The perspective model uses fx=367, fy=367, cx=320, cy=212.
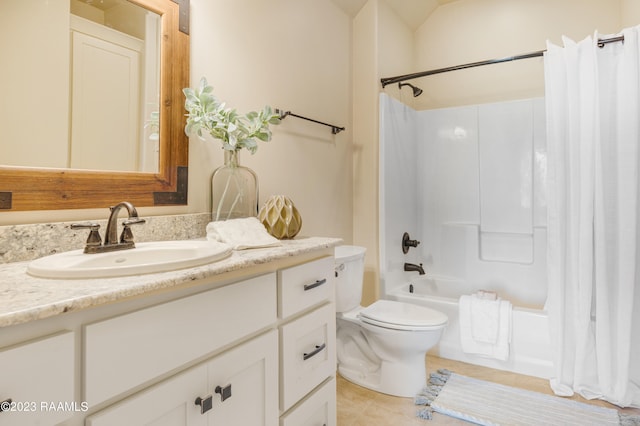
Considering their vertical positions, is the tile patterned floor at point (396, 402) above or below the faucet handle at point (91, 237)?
below

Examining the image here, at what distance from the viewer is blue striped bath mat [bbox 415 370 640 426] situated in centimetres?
176

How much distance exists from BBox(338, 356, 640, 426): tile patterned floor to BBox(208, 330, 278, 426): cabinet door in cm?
87

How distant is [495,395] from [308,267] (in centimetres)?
145

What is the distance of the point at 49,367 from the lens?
601 millimetres

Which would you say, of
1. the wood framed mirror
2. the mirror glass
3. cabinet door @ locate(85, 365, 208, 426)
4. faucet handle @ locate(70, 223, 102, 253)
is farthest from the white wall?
cabinet door @ locate(85, 365, 208, 426)

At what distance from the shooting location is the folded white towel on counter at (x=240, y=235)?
3.98 feet

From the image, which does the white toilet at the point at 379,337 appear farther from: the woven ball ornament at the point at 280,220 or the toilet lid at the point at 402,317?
the woven ball ornament at the point at 280,220

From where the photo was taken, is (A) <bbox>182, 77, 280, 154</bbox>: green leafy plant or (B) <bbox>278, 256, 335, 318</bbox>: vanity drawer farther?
(A) <bbox>182, 77, 280, 154</bbox>: green leafy plant

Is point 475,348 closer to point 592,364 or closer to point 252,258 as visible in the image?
point 592,364

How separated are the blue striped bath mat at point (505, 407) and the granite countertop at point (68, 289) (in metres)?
1.51

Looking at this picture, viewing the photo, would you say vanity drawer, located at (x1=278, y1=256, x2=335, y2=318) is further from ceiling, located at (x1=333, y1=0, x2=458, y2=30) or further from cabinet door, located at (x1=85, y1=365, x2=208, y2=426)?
ceiling, located at (x1=333, y1=0, x2=458, y2=30)

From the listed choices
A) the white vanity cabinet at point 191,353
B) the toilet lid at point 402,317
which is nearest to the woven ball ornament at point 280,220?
the white vanity cabinet at point 191,353

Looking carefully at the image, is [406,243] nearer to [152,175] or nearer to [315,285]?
[315,285]

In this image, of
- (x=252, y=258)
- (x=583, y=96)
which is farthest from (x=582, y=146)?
(x=252, y=258)
